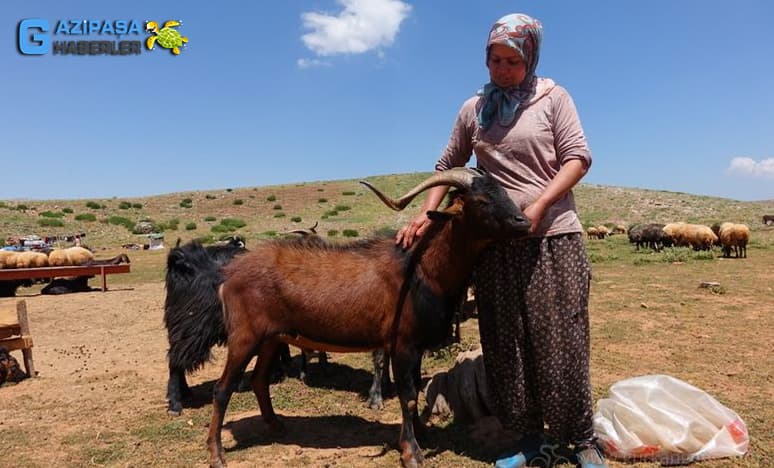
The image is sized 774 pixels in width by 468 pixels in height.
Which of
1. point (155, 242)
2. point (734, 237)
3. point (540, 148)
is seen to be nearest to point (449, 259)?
point (540, 148)

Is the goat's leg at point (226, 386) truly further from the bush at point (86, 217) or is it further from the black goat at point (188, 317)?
the bush at point (86, 217)

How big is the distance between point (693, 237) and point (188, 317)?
80.1 ft

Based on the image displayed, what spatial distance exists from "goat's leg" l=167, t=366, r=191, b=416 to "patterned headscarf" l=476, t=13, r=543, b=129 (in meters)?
4.49

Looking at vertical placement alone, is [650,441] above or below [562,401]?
below

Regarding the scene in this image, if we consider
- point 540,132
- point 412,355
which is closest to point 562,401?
point 412,355

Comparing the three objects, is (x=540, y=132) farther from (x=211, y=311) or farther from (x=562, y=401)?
(x=211, y=311)

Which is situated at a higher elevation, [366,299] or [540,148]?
[540,148]

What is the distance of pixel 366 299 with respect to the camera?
163 inches

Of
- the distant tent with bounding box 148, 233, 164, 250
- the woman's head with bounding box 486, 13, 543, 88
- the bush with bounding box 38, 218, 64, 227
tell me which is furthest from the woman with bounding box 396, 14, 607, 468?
the bush with bounding box 38, 218, 64, 227

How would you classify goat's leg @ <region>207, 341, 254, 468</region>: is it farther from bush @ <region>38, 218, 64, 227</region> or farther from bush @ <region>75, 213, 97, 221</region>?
bush @ <region>75, 213, 97, 221</region>

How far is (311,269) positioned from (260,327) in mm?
686

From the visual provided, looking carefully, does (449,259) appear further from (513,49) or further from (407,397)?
(513,49)

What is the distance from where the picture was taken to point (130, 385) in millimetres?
6484

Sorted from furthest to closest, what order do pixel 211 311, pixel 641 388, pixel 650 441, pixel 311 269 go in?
pixel 211 311
pixel 311 269
pixel 641 388
pixel 650 441
